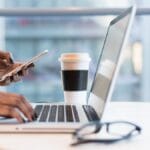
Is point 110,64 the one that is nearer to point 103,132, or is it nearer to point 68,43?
point 103,132

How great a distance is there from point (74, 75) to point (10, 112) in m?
0.44

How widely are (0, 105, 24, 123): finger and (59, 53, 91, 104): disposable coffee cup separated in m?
0.40

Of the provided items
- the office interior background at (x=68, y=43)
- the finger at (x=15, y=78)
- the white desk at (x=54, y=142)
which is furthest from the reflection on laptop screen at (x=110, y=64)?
the office interior background at (x=68, y=43)

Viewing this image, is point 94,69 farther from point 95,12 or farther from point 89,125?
point 89,125

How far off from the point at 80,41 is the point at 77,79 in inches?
44.4

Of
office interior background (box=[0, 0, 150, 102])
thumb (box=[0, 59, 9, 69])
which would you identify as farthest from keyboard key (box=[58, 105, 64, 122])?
office interior background (box=[0, 0, 150, 102])

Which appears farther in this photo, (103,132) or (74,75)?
(74,75)

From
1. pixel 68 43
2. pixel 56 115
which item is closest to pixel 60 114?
pixel 56 115

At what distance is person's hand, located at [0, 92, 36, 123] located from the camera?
0.75 m

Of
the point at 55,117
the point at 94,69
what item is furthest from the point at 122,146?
the point at 94,69

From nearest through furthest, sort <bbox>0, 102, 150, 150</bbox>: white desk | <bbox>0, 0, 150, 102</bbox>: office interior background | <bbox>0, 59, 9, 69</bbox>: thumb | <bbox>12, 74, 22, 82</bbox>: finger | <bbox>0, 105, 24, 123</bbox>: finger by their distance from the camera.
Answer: <bbox>0, 102, 150, 150</bbox>: white desk → <bbox>0, 105, 24, 123</bbox>: finger → <bbox>12, 74, 22, 82</bbox>: finger → <bbox>0, 59, 9, 69</bbox>: thumb → <bbox>0, 0, 150, 102</bbox>: office interior background

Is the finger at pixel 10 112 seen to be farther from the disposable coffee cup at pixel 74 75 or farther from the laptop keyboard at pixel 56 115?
the disposable coffee cup at pixel 74 75

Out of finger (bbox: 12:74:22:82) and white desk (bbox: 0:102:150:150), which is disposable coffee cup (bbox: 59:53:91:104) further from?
white desk (bbox: 0:102:150:150)

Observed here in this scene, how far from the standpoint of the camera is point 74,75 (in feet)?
3.81
